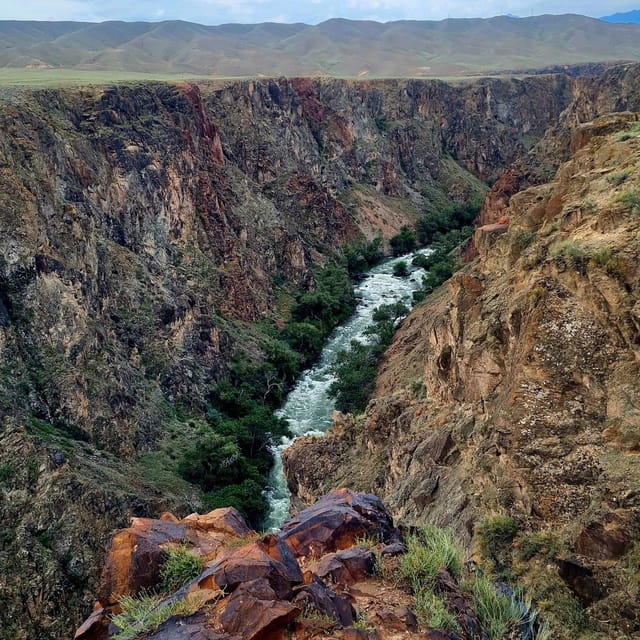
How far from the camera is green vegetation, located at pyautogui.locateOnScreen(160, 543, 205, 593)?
8562mm

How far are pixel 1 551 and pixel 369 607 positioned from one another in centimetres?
1746

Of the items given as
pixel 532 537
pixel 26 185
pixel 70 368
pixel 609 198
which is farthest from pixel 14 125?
pixel 532 537

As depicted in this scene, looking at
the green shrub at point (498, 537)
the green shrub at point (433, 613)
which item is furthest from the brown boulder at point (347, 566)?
the green shrub at point (498, 537)

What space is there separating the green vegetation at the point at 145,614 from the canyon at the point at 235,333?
6790 mm

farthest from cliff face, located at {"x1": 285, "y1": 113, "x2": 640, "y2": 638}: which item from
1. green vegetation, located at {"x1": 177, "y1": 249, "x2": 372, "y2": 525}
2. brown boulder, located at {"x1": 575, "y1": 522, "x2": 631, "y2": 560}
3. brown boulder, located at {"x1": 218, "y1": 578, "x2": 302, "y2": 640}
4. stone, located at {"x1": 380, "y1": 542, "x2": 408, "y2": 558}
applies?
green vegetation, located at {"x1": 177, "y1": 249, "x2": 372, "y2": 525}

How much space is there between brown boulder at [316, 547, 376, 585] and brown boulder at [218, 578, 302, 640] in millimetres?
1184

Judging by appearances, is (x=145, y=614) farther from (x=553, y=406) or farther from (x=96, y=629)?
(x=553, y=406)

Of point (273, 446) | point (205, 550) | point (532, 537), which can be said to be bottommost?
point (273, 446)

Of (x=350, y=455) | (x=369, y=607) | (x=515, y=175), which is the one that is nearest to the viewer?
(x=369, y=607)

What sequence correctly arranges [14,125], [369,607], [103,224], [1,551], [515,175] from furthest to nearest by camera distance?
[515,175] → [103,224] → [14,125] → [1,551] → [369,607]

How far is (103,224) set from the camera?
3925 cm

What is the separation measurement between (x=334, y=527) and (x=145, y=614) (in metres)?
3.06

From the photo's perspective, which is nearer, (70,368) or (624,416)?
(624,416)

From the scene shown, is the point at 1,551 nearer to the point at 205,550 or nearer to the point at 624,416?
the point at 205,550
